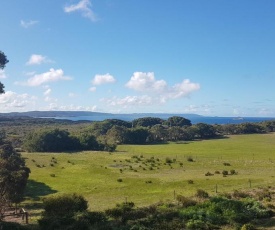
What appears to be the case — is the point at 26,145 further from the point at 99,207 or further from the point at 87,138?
the point at 99,207

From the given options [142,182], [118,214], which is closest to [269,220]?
[118,214]

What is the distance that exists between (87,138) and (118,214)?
10348 centimetres

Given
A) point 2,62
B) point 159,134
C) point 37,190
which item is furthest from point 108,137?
point 2,62

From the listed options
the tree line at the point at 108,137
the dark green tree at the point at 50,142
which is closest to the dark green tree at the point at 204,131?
the tree line at the point at 108,137

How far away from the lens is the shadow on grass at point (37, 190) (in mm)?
49425

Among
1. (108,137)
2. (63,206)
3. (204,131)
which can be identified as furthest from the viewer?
(204,131)

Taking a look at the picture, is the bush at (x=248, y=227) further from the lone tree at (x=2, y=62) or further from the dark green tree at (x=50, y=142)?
the dark green tree at (x=50, y=142)

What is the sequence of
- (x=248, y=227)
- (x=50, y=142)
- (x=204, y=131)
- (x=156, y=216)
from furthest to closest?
(x=204, y=131) < (x=50, y=142) < (x=156, y=216) < (x=248, y=227)

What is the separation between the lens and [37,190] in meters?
53.7

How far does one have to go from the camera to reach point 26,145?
5084 inches

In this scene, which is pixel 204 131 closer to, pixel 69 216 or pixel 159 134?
pixel 159 134

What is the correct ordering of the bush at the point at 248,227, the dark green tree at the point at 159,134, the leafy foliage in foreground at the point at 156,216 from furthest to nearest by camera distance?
the dark green tree at the point at 159,134, the leafy foliage in foreground at the point at 156,216, the bush at the point at 248,227

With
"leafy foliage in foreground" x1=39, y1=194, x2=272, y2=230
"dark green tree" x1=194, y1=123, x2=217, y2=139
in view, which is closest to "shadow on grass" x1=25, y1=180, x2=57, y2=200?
"leafy foliage in foreground" x1=39, y1=194, x2=272, y2=230

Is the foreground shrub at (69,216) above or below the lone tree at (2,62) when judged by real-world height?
below
